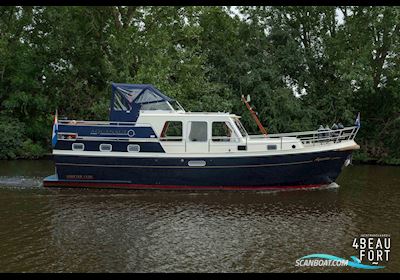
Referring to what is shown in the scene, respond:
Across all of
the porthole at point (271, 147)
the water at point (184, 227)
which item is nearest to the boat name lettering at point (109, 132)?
the water at point (184, 227)

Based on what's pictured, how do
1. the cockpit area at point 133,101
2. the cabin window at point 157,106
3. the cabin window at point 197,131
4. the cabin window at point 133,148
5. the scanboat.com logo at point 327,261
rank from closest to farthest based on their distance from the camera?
the scanboat.com logo at point 327,261
the cabin window at point 133,148
the cabin window at point 197,131
the cockpit area at point 133,101
the cabin window at point 157,106

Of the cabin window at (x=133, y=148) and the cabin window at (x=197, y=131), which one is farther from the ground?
the cabin window at (x=197, y=131)

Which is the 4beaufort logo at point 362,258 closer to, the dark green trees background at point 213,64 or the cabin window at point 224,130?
the cabin window at point 224,130

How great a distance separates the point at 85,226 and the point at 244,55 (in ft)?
69.9

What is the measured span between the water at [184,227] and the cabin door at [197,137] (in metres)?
1.74

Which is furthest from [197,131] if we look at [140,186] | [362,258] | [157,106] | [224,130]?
[362,258]

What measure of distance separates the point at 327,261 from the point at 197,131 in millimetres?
8638

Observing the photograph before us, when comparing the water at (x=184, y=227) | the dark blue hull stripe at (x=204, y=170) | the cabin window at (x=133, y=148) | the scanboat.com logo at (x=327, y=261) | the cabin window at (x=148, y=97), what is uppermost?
the cabin window at (x=148, y=97)

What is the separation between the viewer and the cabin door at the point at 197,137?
1828cm

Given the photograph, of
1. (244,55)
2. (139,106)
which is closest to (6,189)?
(139,106)

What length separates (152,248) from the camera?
11648 mm

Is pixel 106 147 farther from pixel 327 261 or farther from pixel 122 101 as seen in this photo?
pixel 327 261

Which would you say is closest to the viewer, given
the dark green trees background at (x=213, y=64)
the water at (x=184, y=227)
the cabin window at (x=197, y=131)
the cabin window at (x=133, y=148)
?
the water at (x=184, y=227)

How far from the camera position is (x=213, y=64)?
32719 millimetres
